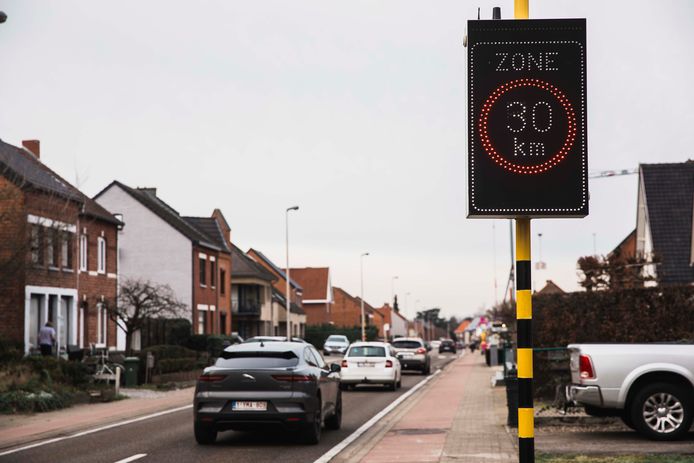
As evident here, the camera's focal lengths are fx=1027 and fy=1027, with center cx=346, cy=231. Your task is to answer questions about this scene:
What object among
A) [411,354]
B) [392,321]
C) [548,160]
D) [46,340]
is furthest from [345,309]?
[548,160]

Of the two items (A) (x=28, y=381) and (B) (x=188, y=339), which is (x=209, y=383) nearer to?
(A) (x=28, y=381)

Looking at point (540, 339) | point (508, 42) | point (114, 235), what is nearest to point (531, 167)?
point (508, 42)

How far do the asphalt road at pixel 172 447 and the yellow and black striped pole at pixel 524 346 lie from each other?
6.74 m

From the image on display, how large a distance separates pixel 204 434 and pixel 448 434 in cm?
390

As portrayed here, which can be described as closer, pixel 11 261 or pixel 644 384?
pixel 644 384

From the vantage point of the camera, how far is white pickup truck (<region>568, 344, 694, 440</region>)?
14242 mm

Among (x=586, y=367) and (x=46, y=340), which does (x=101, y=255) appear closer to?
(x=46, y=340)

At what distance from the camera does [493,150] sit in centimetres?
644

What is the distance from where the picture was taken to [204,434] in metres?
15.1

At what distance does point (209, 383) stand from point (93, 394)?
11.2m

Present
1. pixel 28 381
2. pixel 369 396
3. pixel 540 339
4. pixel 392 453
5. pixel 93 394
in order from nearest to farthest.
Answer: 1. pixel 392 453
2. pixel 540 339
3. pixel 28 381
4. pixel 93 394
5. pixel 369 396

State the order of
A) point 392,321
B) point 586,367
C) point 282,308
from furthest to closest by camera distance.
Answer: point 392,321 < point 282,308 < point 586,367

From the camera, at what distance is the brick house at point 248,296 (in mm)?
75562

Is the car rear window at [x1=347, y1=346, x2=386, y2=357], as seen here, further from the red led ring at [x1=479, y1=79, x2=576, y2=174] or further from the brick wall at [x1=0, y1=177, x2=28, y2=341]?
the red led ring at [x1=479, y1=79, x2=576, y2=174]
